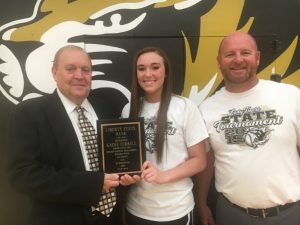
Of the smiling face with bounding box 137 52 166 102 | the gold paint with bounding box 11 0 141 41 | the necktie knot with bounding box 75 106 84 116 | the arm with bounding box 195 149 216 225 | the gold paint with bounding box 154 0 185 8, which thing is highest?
the gold paint with bounding box 154 0 185 8

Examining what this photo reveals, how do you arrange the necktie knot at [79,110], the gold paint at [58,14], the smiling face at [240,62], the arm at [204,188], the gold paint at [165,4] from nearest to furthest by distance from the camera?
the necktie knot at [79,110], the smiling face at [240,62], the arm at [204,188], the gold paint at [58,14], the gold paint at [165,4]

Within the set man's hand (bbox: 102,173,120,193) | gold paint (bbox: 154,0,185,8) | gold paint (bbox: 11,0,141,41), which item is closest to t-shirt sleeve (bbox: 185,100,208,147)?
man's hand (bbox: 102,173,120,193)

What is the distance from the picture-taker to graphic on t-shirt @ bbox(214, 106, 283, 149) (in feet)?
6.31

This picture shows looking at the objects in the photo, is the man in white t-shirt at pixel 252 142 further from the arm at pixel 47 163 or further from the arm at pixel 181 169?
the arm at pixel 47 163

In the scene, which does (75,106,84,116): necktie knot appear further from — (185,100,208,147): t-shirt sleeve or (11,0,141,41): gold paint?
(11,0,141,41): gold paint

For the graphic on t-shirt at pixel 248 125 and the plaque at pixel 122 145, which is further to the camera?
the graphic on t-shirt at pixel 248 125

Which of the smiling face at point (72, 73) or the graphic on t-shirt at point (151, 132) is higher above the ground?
the smiling face at point (72, 73)

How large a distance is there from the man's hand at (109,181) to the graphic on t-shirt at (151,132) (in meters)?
0.28

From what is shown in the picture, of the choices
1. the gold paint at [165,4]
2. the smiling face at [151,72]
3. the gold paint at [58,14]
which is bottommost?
the smiling face at [151,72]

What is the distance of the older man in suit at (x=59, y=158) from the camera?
167 cm

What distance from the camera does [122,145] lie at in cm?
181

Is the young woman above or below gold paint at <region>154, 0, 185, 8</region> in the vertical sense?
below

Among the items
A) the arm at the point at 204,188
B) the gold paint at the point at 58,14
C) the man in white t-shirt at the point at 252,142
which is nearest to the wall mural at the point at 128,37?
the gold paint at the point at 58,14

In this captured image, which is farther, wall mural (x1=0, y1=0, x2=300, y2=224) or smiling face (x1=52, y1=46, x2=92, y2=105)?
wall mural (x1=0, y1=0, x2=300, y2=224)
